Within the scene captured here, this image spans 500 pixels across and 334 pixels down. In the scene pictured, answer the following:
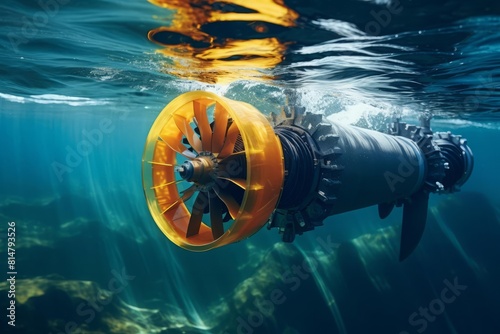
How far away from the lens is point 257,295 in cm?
1117

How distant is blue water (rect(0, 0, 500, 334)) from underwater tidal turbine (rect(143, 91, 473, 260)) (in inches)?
88.5

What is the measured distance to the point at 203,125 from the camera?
12.7 feet

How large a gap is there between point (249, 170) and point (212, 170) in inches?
27.7

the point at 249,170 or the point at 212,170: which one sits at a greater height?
the point at 249,170

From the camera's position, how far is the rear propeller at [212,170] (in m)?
3.04

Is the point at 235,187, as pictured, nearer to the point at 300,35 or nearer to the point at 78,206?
the point at 300,35
